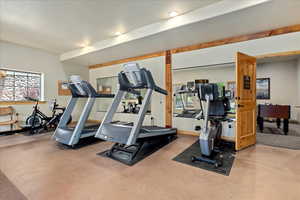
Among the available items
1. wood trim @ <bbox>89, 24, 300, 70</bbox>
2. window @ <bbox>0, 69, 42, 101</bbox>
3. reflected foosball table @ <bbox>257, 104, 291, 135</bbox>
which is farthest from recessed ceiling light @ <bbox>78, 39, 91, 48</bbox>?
reflected foosball table @ <bbox>257, 104, 291, 135</bbox>

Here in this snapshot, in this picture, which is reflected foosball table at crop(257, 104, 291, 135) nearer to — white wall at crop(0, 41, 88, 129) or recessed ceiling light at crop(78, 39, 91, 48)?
recessed ceiling light at crop(78, 39, 91, 48)

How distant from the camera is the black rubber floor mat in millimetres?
2471

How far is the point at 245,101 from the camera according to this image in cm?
352

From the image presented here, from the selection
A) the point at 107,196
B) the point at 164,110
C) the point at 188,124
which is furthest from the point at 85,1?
the point at 188,124

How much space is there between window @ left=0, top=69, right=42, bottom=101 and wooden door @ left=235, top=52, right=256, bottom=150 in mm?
6850

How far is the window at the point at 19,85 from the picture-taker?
5.15 meters

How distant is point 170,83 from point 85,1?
3.24 m

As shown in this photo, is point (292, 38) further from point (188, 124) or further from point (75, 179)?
point (75, 179)

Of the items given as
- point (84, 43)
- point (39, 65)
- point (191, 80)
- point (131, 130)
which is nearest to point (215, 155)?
point (131, 130)

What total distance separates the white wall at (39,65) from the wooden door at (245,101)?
6611 millimetres

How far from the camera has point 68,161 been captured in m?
2.80

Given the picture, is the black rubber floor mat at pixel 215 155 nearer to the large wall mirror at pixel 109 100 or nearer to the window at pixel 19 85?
the large wall mirror at pixel 109 100

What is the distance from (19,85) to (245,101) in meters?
7.23

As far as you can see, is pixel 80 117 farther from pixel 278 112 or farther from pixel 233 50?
pixel 278 112
